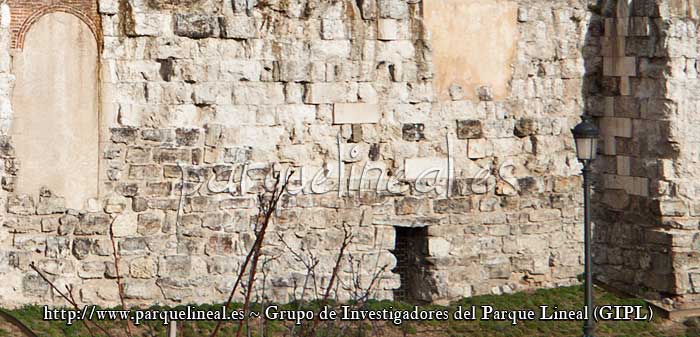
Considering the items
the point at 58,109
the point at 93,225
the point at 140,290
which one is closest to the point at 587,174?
the point at 140,290

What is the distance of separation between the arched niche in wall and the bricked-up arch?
0.03 m

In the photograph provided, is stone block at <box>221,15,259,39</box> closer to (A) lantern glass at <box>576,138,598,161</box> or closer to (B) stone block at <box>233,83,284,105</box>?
(B) stone block at <box>233,83,284,105</box>

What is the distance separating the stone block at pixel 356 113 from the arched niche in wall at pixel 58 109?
2423 millimetres

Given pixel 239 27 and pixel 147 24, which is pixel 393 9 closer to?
pixel 239 27

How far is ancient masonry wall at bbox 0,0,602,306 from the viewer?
1074 centimetres

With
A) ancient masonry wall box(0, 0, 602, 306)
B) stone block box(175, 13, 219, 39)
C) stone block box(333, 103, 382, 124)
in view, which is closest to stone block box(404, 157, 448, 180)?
ancient masonry wall box(0, 0, 602, 306)

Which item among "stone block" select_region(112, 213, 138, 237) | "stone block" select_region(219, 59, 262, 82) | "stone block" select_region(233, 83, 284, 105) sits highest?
"stone block" select_region(219, 59, 262, 82)

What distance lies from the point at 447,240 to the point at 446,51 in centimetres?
197

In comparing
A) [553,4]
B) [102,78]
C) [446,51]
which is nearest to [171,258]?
[102,78]

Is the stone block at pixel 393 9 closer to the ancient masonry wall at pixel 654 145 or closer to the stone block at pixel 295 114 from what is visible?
the stone block at pixel 295 114

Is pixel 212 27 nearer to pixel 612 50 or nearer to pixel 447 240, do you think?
pixel 447 240

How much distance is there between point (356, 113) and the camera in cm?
1182

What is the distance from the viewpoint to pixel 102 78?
10.7 metres

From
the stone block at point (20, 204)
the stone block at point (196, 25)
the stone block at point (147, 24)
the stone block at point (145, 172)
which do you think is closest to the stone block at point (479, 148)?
the stone block at point (196, 25)
